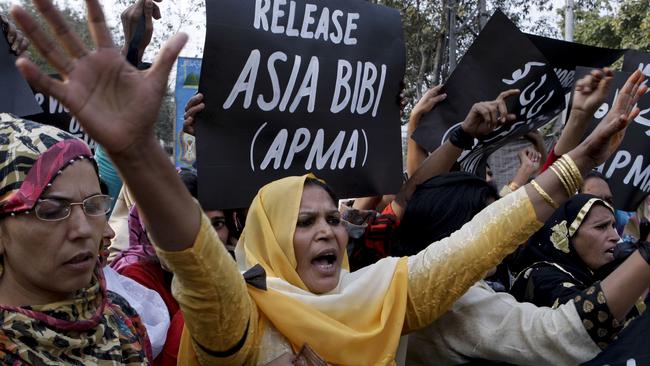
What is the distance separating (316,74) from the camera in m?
3.12

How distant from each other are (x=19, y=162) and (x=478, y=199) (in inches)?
66.8

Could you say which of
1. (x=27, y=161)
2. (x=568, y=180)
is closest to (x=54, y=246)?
(x=27, y=161)

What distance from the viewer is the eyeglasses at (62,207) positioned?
1.60m

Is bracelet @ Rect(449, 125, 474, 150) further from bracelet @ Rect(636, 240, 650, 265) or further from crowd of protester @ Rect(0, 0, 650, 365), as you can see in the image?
bracelet @ Rect(636, 240, 650, 265)

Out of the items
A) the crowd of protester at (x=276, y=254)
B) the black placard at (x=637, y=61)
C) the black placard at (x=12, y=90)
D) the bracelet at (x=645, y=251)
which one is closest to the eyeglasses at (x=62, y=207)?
the crowd of protester at (x=276, y=254)

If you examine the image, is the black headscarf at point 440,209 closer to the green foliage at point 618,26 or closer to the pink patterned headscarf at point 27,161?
the pink patterned headscarf at point 27,161

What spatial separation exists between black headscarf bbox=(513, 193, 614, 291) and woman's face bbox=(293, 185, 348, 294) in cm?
116

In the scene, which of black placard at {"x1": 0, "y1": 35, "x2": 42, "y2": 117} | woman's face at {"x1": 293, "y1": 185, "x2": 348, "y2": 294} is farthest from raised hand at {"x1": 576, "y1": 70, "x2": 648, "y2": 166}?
black placard at {"x1": 0, "y1": 35, "x2": 42, "y2": 117}

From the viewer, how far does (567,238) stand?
10.1 feet

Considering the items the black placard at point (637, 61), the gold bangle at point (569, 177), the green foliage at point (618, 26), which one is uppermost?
the black placard at point (637, 61)

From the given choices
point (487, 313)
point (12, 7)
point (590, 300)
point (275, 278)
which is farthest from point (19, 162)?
point (590, 300)

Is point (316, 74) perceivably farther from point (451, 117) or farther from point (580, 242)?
point (580, 242)

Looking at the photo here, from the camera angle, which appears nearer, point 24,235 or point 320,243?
point 24,235

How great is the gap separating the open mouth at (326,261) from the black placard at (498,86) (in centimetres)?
141
